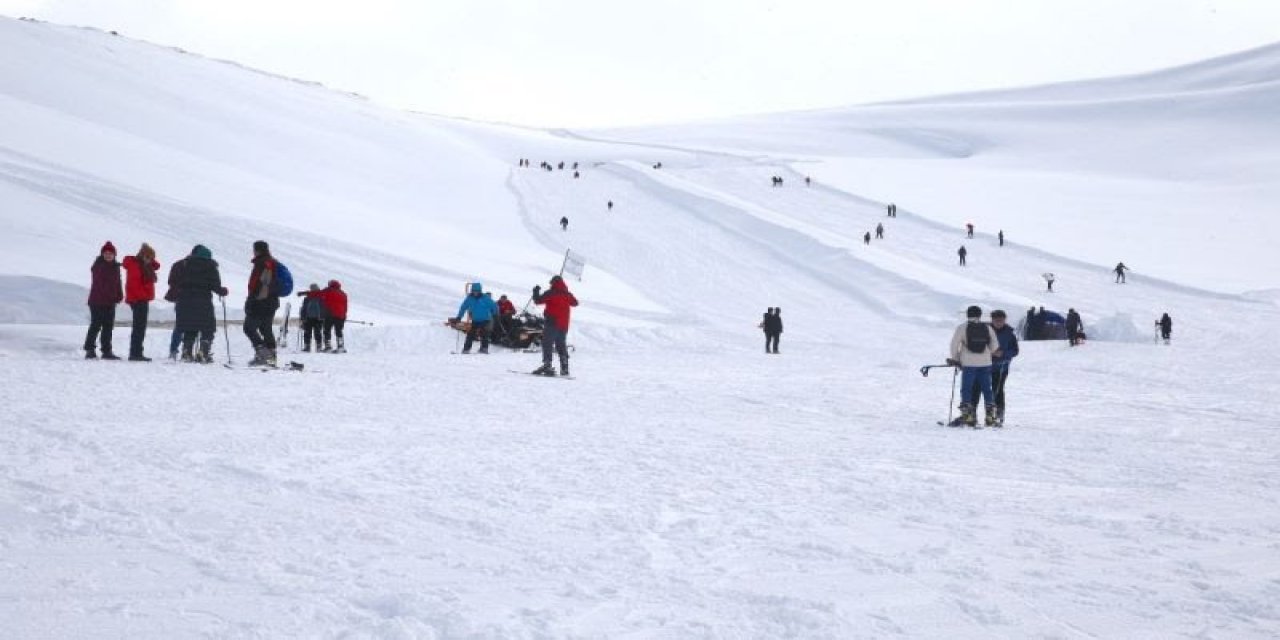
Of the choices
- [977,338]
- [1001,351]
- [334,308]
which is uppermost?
[977,338]

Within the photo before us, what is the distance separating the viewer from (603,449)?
7969 mm

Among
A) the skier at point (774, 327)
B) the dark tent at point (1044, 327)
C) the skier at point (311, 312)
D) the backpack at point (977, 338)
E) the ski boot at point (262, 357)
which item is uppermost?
the dark tent at point (1044, 327)

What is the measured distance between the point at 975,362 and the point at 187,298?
30.5ft

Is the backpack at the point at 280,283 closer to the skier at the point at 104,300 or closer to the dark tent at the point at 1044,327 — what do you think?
the skier at the point at 104,300

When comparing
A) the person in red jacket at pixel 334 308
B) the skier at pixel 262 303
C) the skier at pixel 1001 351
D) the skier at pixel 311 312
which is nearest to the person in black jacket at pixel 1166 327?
the skier at pixel 1001 351

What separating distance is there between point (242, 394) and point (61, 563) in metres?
6.09

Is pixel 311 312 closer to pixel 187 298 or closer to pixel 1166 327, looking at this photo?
pixel 187 298

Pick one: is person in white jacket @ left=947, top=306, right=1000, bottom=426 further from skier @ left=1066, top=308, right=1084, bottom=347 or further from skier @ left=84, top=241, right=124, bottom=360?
skier @ left=1066, top=308, right=1084, bottom=347

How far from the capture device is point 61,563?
4141 mm

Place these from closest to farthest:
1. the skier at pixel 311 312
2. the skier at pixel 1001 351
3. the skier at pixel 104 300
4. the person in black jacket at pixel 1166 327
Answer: the skier at pixel 1001 351 < the skier at pixel 104 300 < the skier at pixel 311 312 < the person in black jacket at pixel 1166 327

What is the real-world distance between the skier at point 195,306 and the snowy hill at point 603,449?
0.82 m

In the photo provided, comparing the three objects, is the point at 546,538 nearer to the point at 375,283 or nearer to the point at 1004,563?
the point at 1004,563

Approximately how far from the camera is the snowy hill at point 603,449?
4.11 metres

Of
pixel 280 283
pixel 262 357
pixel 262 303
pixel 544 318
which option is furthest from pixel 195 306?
pixel 544 318
